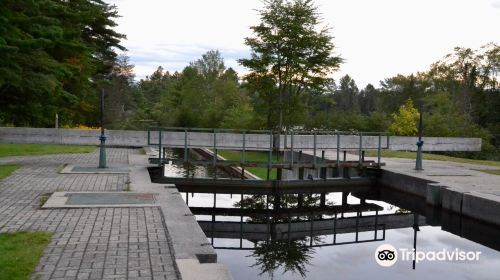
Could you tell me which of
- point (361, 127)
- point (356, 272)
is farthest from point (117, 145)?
point (361, 127)

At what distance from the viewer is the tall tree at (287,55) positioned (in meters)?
28.5

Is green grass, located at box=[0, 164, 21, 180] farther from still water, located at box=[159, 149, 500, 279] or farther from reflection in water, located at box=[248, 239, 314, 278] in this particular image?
reflection in water, located at box=[248, 239, 314, 278]

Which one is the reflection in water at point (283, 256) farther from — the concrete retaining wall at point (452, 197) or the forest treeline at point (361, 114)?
the forest treeline at point (361, 114)

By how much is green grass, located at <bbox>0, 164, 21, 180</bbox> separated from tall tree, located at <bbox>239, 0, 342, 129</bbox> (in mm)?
15810

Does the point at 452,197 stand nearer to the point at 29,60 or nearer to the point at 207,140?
the point at 207,140

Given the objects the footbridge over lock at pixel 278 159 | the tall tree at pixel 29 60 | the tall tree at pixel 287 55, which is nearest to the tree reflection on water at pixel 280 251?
the footbridge over lock at pixel 278 159

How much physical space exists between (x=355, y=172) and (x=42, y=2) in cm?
1292

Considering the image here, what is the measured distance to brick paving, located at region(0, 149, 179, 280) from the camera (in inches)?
224

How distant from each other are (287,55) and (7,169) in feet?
57.8

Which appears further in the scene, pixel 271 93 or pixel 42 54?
pixel 271 93

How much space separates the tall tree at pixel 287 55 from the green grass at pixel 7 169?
15.8 m

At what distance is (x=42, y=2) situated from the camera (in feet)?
53.5

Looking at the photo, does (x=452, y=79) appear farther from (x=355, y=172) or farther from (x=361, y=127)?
(x=355, y=172)

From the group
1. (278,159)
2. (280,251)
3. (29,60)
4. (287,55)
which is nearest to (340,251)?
(280,251)
